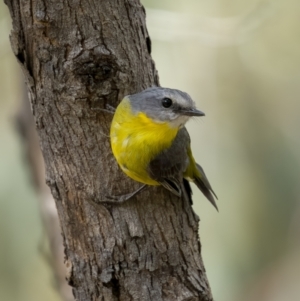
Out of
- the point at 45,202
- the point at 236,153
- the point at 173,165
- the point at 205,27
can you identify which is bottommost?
the point at 45,202

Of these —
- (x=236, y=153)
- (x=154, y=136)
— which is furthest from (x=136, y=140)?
(x=236, y=153)

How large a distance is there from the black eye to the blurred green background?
2.49 metres

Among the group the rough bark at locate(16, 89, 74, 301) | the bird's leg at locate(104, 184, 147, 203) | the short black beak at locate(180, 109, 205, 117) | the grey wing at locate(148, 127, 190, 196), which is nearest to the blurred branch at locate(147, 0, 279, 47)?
the rough bark at locate(16, 89, 74, 301)

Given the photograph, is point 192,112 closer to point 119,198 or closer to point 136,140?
point 136,140

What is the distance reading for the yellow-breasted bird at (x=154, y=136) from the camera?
2.66 metres

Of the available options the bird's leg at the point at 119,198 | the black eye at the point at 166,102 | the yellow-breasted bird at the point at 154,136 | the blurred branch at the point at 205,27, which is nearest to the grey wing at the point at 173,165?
the yellow-breasted bird at the point at 154,136

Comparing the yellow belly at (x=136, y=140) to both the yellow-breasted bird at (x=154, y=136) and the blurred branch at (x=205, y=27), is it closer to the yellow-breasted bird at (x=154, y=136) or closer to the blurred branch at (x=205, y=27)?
the yellow-breasted bird at (x=154, y=136)

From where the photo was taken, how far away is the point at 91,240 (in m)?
2.68

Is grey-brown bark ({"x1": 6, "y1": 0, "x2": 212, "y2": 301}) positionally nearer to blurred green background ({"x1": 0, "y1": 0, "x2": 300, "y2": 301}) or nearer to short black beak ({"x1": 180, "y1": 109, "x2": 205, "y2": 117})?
short black beak ({"x1": 180, "y1": 109, "x2": 205, "y2": 117})

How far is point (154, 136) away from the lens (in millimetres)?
2832

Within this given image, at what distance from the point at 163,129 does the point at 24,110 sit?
142 centimetres

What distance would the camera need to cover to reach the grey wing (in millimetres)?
Answer: 2766

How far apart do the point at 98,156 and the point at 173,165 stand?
44cm

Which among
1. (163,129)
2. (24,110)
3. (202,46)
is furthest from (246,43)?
(163,129)
